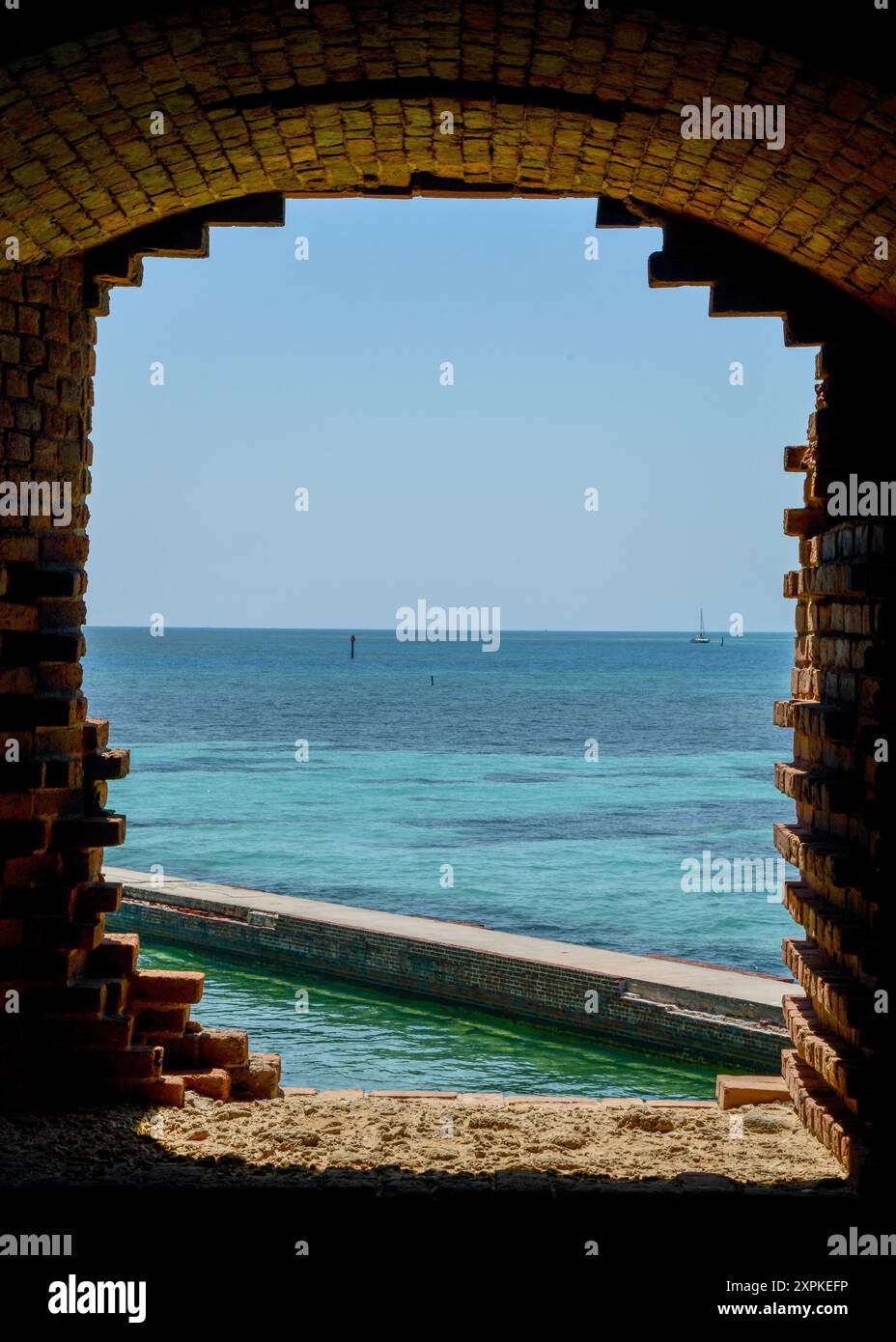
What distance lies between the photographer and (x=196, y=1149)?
734 centimetres

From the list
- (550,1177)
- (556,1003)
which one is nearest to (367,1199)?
(550,1177)

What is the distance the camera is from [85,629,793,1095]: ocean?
2203 cm

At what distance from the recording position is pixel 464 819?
163 feet

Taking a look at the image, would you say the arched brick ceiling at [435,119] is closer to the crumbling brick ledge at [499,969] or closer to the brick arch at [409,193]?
the brick arch at [409,193]

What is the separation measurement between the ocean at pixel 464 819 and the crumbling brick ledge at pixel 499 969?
44 cm

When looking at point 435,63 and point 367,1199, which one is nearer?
point 435,63

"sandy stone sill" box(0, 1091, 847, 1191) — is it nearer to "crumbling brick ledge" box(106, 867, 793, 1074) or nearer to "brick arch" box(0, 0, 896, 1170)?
"brick arch" box(0, 0, 896, 1170)

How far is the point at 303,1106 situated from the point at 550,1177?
8.10 feet

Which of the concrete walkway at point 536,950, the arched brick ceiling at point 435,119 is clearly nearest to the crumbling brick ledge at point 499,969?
the concrete walkway at point 536,950

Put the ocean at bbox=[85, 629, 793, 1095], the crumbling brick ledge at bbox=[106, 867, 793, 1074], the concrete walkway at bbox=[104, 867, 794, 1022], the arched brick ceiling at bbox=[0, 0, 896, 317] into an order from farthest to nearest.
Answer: the ocean at bbox=[85, 629, 793, 1095] → the concrete walkway at bbox=[104, 867, 794, 1022] → the crumbling brick ledge at bbox=[106, 867, 793, 1074] → the arched brick ceiling at bbox=[0, 0, 896, 317]

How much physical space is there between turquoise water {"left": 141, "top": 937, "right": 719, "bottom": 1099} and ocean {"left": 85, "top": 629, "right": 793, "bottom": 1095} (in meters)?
0.06

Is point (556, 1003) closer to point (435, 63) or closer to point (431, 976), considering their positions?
point (431, 976)

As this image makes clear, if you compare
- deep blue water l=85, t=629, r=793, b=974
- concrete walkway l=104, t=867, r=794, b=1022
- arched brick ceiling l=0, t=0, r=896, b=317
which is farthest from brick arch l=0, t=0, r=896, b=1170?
deep blue water l=85, t=629, r=793, b=974

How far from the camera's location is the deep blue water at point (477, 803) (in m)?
33.2
